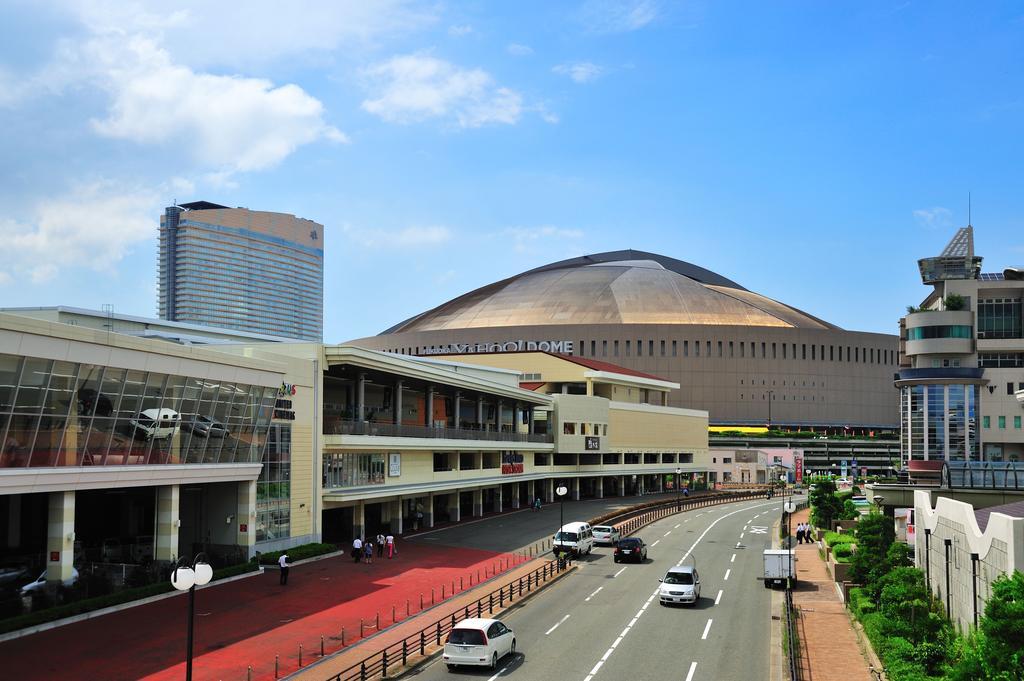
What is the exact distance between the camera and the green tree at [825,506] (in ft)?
234

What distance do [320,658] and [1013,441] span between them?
69.5 m

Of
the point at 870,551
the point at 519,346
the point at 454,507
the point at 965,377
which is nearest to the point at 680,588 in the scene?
the point at 870,551

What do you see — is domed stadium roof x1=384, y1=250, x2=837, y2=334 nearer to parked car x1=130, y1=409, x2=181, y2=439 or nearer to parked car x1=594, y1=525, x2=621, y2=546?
parked car x1=594, y1=525, x2=621, y2=546

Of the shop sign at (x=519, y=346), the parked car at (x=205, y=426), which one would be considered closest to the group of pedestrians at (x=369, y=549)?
the parked car at (x=205, y=426)

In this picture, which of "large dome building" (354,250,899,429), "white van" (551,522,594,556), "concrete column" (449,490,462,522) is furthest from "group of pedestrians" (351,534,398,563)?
"large dome building" (354,250,899,429)

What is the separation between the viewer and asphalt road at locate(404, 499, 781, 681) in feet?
102

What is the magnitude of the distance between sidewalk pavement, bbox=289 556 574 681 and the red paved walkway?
0.84m

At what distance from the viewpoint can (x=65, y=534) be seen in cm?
3744

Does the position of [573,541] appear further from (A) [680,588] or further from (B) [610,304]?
(B) [610,304]

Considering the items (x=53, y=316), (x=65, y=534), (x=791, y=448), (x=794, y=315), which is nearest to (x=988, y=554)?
(x=65, y=534)

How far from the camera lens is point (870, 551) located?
43156 mm

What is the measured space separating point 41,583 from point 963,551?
3368cm

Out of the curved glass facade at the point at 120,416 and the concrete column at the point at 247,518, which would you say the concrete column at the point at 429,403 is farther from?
the concrete column at the point at 247,518

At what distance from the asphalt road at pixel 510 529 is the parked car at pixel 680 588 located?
19191 millimetres
